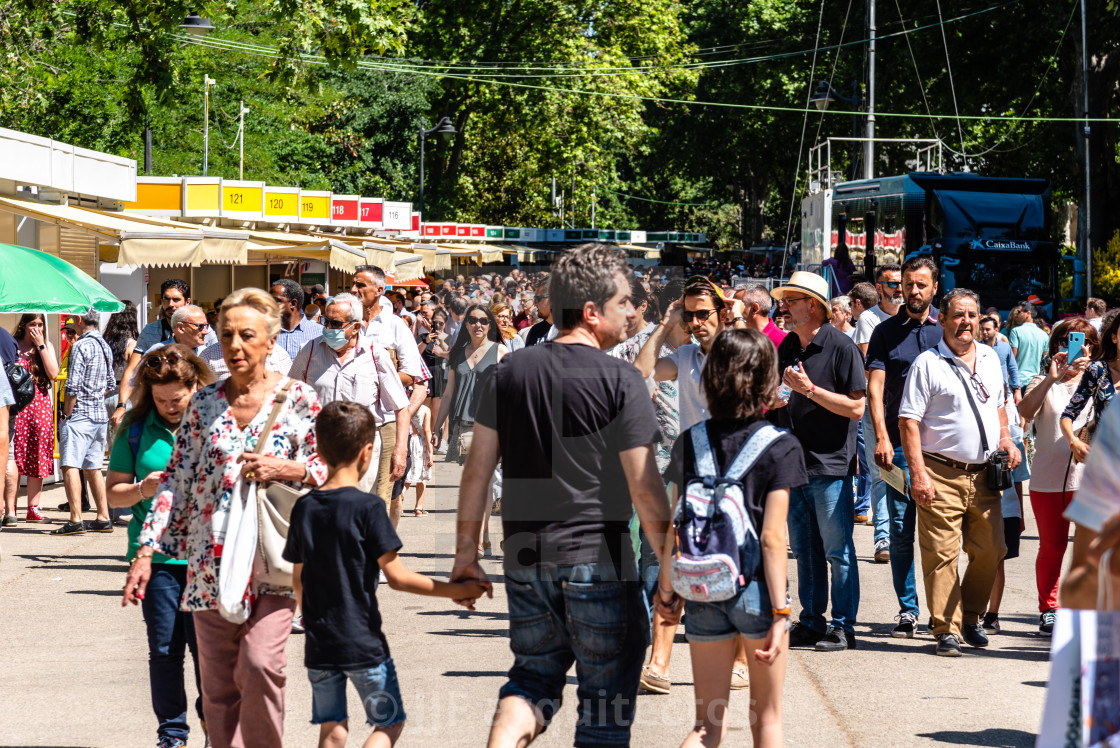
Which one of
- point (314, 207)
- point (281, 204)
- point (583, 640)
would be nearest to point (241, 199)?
point (281, 204)

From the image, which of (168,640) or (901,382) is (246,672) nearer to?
(168,640)

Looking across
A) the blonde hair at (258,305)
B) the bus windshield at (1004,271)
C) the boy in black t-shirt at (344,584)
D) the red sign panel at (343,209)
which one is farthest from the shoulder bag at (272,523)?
the red sign panel at (343,209)

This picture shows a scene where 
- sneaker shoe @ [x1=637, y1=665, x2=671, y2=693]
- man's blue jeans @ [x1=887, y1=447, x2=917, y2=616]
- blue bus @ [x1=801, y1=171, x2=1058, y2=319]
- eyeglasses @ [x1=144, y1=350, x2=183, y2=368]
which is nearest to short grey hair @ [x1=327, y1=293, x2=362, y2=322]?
eyeglasses @ [x1=144, y1=350, x2=183, y2=368]

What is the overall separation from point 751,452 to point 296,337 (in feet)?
18.3

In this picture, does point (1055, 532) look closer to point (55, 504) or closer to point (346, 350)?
point (346, 350)

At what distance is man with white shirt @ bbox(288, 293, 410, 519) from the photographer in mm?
7727

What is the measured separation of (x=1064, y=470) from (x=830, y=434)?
4.68 ft

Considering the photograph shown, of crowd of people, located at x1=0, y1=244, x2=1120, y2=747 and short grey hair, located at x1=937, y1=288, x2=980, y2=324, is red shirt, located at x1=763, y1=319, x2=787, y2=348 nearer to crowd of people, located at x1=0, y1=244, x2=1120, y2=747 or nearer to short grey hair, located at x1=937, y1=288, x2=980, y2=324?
short grey hair, located at x1=937, y1=288, x2=980, y2=324

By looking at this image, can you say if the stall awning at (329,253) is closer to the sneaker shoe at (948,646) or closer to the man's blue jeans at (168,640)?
the sneaker shoe at (948,646)

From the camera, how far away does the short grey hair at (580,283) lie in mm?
4188

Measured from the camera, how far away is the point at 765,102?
50.1 meters

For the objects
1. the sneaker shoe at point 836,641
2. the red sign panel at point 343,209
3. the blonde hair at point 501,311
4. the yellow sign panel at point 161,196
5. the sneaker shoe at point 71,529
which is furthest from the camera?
the red sign panel at point 343,209

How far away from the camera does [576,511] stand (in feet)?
13.3

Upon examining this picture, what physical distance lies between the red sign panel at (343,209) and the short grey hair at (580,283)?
1058 inches
